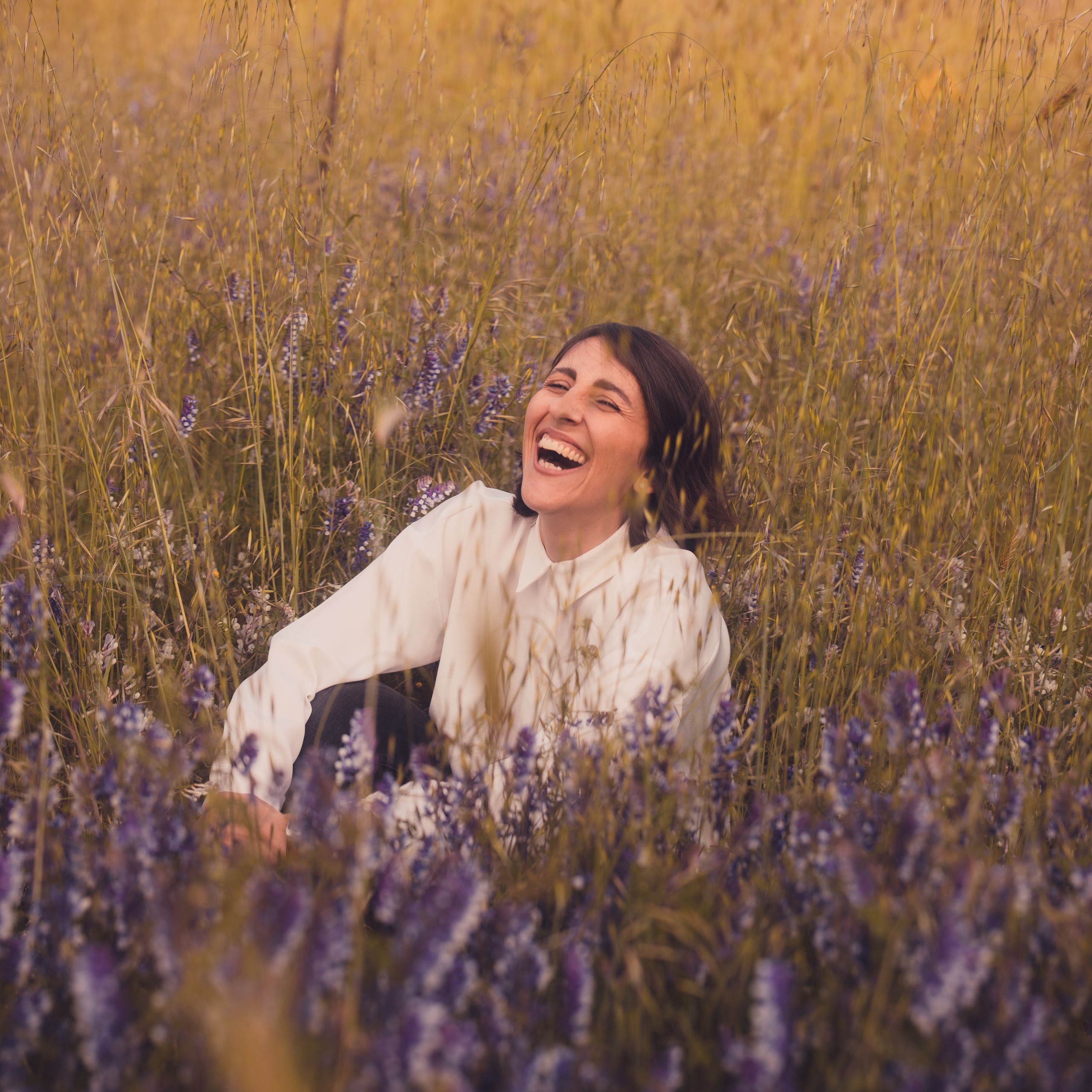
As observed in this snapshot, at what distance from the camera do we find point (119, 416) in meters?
2.22

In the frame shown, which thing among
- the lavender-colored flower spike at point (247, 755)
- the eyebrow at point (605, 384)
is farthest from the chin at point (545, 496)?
the lavender-colored flower spike at point (247, 755)

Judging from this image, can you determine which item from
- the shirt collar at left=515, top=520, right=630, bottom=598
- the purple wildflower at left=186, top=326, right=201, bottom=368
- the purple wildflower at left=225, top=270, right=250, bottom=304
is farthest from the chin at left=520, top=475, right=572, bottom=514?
the purple wildflower at left=186, top=326, right=201, bottom=368

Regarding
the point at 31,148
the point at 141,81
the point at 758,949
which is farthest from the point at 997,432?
the point at 141,81

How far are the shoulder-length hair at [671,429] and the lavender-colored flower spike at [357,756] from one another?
0.83 metres

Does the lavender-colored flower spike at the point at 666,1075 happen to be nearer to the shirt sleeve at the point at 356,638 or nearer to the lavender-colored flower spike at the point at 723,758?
the lavender-colored flower spike at the point at 723,758

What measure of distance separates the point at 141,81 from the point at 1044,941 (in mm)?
5350

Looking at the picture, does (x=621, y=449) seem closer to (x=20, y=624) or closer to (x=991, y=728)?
(x=991, y=728)

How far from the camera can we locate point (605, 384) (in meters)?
2.01

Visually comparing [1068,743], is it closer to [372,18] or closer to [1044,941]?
[1044,941]

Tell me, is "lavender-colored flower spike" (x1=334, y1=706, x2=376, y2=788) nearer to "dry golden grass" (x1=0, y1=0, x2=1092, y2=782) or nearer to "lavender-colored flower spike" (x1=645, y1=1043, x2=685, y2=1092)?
"dry golden grass" (x1=0, y1=0, x2=1092, y2=782)

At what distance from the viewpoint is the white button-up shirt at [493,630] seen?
5.12ft

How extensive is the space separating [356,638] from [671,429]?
775 mm

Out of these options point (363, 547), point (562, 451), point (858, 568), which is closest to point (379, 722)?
point (363, 547)

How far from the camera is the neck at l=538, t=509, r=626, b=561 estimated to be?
207 cm
